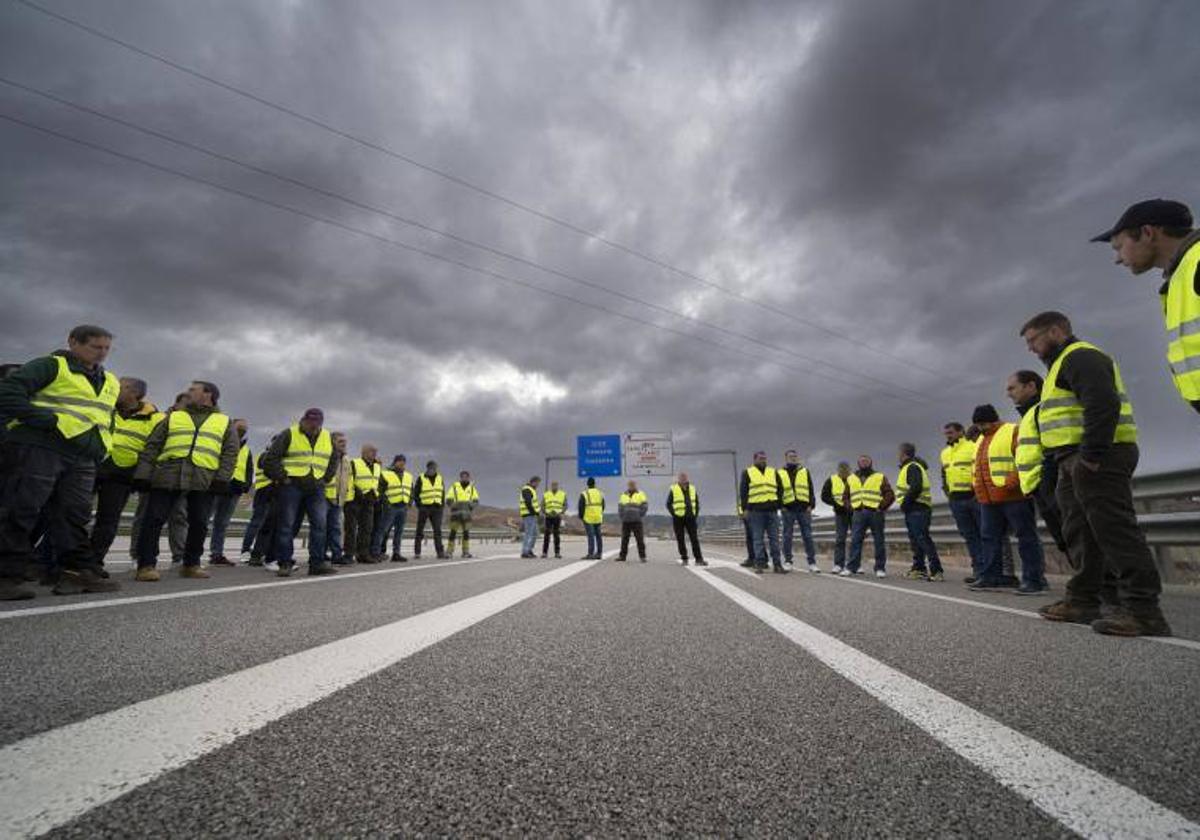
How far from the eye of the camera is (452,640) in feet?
8.91

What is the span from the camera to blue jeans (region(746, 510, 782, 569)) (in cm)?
917

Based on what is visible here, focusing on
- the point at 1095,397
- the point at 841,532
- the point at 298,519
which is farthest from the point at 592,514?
the point at 1095,397

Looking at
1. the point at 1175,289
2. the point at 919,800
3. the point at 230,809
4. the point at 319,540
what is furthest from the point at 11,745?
the point at 319,540

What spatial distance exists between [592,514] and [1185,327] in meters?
11.7

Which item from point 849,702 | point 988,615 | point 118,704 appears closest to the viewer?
point 118,704

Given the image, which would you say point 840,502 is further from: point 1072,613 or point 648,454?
point 648,454

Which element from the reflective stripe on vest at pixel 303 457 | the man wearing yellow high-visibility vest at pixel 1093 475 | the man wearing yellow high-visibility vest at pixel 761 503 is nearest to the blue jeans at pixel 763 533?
the man wearing yellow high-visibility vest at pixel 761 503

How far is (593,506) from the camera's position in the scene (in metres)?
13.8

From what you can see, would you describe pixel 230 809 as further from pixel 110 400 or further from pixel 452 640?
pixel 110 400

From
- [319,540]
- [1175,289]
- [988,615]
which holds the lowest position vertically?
[988,615]

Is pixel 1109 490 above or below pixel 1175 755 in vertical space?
above

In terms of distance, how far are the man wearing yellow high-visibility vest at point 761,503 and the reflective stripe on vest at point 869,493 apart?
122 centimetres

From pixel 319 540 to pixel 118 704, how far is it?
5.89m

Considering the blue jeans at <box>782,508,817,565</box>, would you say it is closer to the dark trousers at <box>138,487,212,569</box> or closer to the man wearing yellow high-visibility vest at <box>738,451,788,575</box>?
the man wearing yellow high-visibility vest at <box>738,451,788,575</box>
